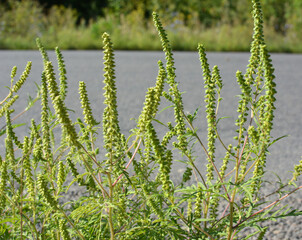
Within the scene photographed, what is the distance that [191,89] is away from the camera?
31.3 feet

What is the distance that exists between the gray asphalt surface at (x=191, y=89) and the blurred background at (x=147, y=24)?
199 centimetres

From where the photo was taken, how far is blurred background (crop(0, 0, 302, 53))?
16.7 m

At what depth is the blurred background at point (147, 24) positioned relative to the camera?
16.7 m

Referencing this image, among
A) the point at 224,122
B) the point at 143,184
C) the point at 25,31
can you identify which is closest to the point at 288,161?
the point at 224,122

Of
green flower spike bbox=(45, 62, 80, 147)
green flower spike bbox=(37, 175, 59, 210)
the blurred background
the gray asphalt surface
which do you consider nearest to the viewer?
green flower spike bbox=(45, 62, 80, 147)

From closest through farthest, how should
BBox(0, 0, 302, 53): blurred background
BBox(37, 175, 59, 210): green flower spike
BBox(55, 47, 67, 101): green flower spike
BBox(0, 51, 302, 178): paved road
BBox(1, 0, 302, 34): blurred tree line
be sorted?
BBox(37, 175, 59, 210): green flower spike < BBox(55, 47, 67, 101): green flower spike < BBox(0, 51, 302, 178): paved road < BBox(0, 0, 302, 53): blurred background < BBox(1, 0, 302, 34): blurred tree line

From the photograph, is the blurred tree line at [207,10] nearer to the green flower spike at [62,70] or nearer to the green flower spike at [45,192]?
the green flower spike at [62,70]

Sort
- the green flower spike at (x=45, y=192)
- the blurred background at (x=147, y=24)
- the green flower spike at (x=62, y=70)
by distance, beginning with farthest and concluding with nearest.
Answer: the blurred background at (x=147, y=24) < the green flower spike at (x=62, y=70) < the green flower spike at (x=45, y=192)

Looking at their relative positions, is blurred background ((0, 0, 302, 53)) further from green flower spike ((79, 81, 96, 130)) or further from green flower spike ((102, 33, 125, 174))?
green flower spike ((102, 33, 125, 174))

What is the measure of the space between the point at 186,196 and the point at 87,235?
486mm

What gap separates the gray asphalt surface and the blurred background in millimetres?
1985

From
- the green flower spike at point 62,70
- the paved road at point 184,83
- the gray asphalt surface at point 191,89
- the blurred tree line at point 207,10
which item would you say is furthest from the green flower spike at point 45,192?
the blurred tree line at point 207,10

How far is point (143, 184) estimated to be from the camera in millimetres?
1766

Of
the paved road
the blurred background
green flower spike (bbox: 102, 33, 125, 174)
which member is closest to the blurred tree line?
the blurred background
